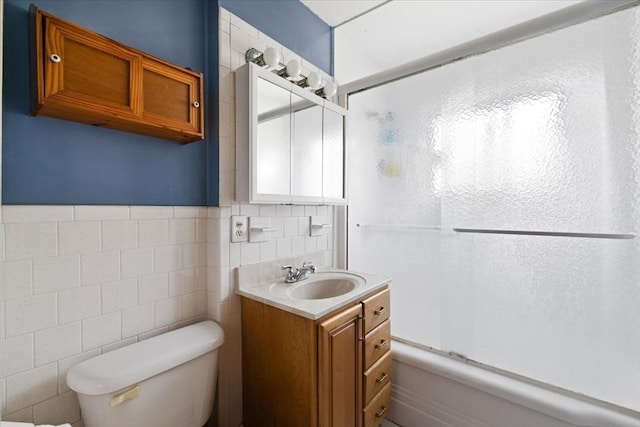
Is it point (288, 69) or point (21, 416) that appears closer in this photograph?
point (21, 416)

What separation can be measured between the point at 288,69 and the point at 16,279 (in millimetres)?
1329

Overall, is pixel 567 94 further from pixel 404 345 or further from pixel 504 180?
pixel 404 345

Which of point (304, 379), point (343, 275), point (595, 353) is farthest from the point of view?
point (343, 275)

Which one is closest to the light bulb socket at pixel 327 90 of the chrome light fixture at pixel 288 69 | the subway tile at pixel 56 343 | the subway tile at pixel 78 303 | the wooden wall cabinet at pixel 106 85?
the chrome light fixture at pixel 288 69

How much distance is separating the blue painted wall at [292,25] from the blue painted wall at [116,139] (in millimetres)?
11

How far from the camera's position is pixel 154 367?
921mm

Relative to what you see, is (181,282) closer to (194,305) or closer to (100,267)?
(194,305)

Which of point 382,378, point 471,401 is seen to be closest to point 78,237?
point 382,378

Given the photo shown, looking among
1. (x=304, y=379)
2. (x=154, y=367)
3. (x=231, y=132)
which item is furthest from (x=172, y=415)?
(x=231, y=132)

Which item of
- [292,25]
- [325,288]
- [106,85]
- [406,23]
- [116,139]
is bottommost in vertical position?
[325,288]

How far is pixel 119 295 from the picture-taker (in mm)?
1052

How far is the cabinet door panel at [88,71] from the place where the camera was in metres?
0.80

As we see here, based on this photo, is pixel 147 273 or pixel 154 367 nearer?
pixel 154 367

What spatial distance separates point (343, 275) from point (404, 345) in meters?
0.57
